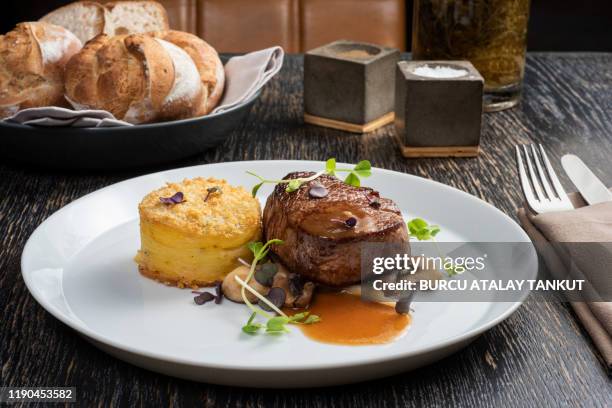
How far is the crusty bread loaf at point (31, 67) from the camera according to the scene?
184cm

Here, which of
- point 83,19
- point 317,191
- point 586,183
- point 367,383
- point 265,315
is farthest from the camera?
point 83,19

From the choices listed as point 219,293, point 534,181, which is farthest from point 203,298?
point 534,181

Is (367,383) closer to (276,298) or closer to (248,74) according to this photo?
(276,298)

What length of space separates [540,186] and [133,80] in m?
0.91

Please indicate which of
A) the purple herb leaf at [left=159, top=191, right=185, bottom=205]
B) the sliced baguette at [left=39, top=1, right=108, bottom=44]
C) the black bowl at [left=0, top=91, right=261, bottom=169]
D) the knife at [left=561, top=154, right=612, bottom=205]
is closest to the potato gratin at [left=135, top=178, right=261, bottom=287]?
the purple herb leaf at [left=159, top=191, right=185, bottom=205]

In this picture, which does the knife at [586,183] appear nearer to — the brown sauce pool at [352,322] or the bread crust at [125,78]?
the brown sauce pool at [352,322]

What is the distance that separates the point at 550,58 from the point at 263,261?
1810mm

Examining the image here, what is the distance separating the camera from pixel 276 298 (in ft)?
3.91

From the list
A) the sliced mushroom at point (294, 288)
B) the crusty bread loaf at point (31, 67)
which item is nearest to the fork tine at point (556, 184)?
the sliced mushroom at point (294, 288)

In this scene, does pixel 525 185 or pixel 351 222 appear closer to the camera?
pixel 351 222

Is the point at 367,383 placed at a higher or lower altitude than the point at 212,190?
lower

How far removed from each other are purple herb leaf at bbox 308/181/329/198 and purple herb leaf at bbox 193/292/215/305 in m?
0.22

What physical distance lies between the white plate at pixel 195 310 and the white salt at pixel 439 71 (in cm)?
43

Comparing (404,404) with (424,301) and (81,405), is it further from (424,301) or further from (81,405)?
(81,405)
